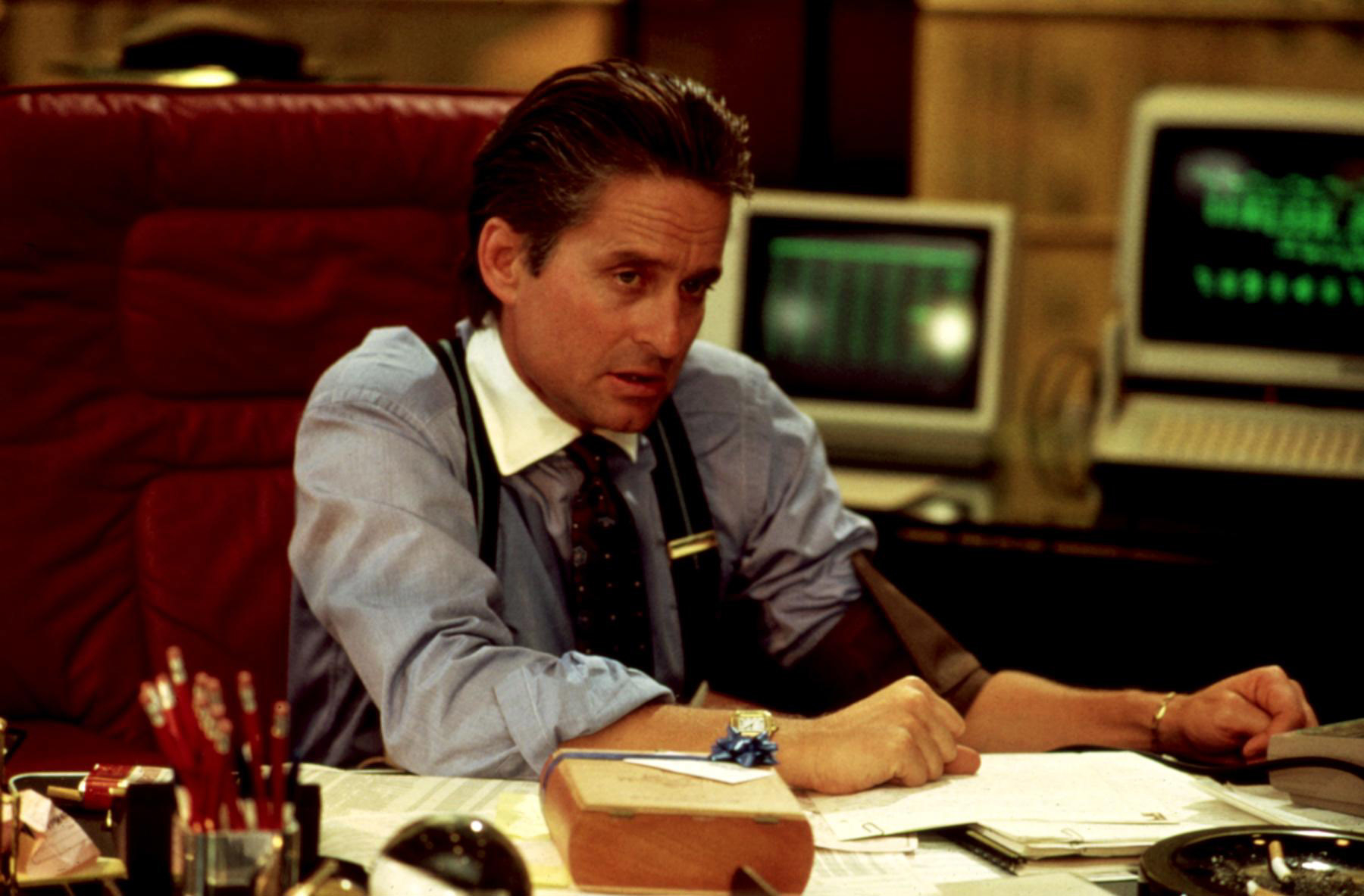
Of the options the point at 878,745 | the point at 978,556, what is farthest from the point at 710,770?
the point at 978,556

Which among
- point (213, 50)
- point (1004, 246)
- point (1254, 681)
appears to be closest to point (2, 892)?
point (1254, 681)

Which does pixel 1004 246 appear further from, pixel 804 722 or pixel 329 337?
pixel 804 722

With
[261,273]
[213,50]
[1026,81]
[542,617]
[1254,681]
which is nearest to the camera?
[1254,681]

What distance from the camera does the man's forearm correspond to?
147 cm

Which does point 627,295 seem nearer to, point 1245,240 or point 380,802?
point 380,802

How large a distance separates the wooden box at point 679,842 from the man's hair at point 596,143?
24.6 inches

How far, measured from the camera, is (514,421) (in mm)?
1499

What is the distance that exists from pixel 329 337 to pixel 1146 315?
4.31 feet

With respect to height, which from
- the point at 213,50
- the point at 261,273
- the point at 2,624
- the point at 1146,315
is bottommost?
the point at 2,624

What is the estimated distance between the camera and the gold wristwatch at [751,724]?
108 centimetres

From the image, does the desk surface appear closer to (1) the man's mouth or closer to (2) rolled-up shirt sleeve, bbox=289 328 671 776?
(2) rolled-up shirt sleeve, bbox=289 328 671 776

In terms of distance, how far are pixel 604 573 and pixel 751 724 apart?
429 millimetres

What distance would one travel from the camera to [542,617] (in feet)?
4.95

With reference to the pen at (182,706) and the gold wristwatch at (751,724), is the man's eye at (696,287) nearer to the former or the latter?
the gold wristwatch at (751,724)
